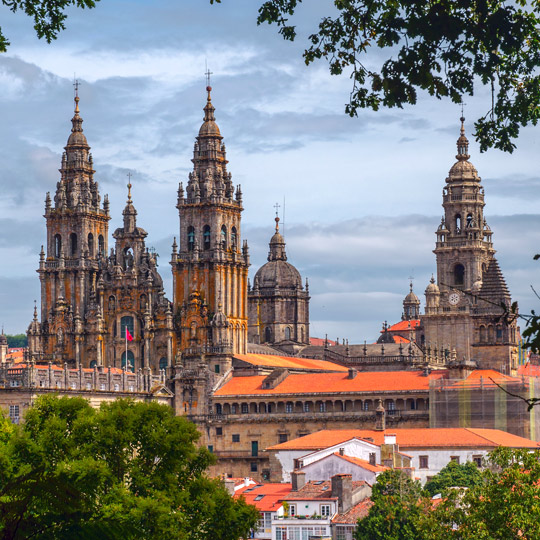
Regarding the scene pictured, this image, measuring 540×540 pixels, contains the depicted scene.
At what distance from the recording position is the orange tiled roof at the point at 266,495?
308ft

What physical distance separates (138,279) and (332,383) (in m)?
27.8

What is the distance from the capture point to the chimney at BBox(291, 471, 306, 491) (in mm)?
99838

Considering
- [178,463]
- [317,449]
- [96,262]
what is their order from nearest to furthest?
[178,463], [317,449], [96,262]

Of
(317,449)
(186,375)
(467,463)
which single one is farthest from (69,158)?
(467,463)

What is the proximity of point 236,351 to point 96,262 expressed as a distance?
68.1ft

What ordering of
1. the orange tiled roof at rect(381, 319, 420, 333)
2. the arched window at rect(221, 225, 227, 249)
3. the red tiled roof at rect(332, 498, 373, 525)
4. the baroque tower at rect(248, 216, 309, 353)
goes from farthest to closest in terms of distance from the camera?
the orange tiled roof at rect(381, 319, 420, 333) < the baroque tower at rect(248, 216, 309, 353) < the arched window at rect(221, 225, 227, 249) < the red tiled roof at rect(332, 498, 373, 525)

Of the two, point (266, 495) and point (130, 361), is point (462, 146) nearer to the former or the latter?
point (130, 361)

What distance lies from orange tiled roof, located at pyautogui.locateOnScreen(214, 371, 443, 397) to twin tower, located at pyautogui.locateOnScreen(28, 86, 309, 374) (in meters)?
4.75

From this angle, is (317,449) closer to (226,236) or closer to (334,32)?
(226,236)

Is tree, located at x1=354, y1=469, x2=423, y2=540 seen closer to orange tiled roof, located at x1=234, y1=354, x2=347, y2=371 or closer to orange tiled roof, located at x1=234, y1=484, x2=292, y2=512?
orange tiled roof, located at x1=234, y1=484, x2=292, y2=512

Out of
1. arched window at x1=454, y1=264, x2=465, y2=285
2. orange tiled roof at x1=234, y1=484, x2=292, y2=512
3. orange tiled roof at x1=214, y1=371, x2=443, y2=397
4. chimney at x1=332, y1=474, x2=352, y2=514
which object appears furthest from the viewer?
arched window at x1=454, y1=264, x2=465, y2=285

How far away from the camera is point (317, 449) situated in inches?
4510

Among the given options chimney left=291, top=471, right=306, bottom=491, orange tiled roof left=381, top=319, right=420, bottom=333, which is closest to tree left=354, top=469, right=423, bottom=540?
chimney left=291, top=471, right=306, bottom=491

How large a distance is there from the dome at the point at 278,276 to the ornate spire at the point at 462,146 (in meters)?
26.1
